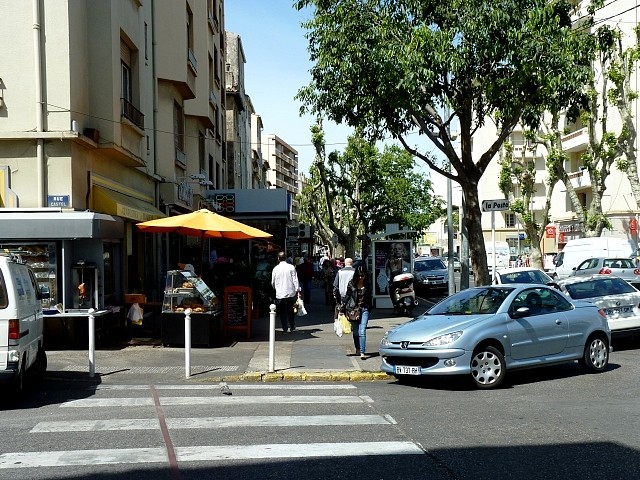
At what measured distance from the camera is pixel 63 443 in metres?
7.29

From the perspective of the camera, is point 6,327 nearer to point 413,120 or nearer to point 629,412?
point 629,412

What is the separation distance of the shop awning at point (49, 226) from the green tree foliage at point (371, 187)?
1152 inches

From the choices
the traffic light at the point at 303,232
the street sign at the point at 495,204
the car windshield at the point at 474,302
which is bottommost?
the car windshield at the point at 474,302

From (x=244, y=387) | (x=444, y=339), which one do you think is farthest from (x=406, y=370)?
(x=244, y=387)

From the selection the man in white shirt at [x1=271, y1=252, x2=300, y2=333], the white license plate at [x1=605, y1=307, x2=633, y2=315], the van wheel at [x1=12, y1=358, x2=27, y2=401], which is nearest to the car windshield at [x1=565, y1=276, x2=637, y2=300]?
the white license plate at [x1=605, y1=307, x2=633, y2=315]

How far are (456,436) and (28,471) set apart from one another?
13.1ft

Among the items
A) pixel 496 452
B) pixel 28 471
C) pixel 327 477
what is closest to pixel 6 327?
pixel 28 471

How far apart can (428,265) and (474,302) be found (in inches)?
910

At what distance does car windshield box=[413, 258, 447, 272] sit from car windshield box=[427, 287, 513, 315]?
21778 mm

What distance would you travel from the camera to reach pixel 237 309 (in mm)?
16562

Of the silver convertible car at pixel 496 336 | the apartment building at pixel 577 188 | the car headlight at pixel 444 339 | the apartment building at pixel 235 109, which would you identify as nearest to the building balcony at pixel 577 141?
the apartment building at pixel 577 188

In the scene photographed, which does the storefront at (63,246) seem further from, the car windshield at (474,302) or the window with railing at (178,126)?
the window with railing at (178,126)

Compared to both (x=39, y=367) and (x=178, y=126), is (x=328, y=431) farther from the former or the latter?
(x=178, y=126)

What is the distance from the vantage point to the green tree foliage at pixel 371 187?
4625 cm
